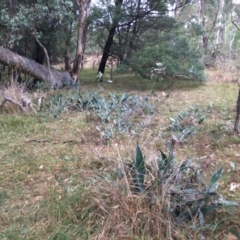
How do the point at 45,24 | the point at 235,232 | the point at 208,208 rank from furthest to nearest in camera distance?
the point at 45,24
the point at 208,208
the point at 235,232

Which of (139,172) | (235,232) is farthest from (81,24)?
(235,232)

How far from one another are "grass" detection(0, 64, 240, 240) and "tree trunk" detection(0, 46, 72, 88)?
2.35m

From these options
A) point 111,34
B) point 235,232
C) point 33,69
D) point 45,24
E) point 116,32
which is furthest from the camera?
point 116,32

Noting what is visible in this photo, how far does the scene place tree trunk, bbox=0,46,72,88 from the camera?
6.38m

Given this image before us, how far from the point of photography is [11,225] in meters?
1.92

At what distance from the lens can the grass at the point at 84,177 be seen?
1.81 m

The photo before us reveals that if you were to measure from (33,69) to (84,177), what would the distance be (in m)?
5.29

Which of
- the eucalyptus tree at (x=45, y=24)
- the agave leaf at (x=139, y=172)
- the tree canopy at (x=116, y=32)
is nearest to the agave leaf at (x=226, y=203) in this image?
the agave leaf at (x=139, y=172)

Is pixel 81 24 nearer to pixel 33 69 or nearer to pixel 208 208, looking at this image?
pixel 33 69

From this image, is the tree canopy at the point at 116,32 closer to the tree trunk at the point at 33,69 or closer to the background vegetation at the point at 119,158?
the background vegetation at the point at 119,158

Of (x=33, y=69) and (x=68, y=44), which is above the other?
(x=68, y=44)

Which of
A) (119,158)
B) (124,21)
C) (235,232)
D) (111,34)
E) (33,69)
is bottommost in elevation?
(235,232)

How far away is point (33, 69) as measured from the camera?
23.2 ft

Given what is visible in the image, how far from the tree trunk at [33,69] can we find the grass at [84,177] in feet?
7.71
